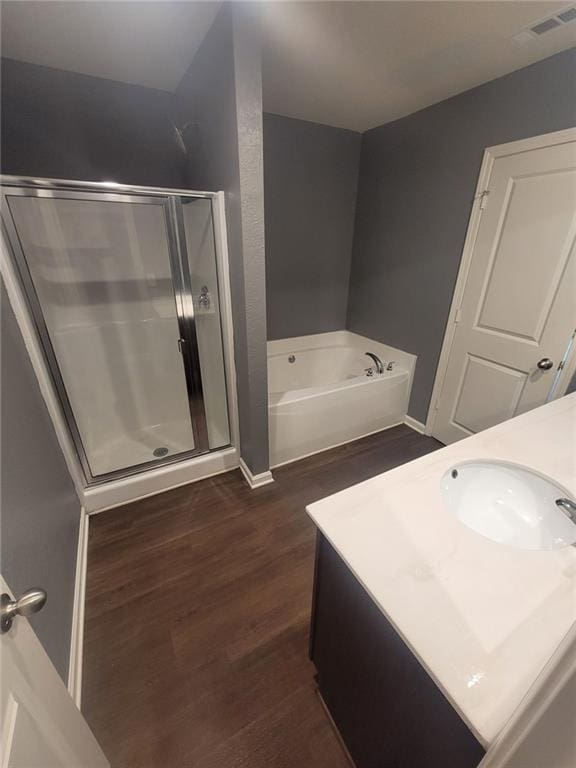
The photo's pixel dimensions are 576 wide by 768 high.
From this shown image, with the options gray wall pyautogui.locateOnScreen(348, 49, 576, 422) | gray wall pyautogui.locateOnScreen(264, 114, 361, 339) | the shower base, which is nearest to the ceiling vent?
gray wall pyautogui.locateOnScreen(348, 49, 576, 422)

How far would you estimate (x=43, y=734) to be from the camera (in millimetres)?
611

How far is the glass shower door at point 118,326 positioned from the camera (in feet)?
6.89

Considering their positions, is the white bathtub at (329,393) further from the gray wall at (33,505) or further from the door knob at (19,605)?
the door knob at (19,605)

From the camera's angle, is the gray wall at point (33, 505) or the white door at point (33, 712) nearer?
the white door at point (33, 712)

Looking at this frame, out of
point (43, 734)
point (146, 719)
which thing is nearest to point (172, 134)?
point (43, 734)

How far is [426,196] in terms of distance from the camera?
7.60 ft

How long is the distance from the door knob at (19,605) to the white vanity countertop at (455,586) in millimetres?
605

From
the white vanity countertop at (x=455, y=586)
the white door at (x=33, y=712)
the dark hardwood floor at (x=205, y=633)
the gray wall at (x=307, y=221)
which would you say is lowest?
the dark hardwood floor at (x=205, y=633)

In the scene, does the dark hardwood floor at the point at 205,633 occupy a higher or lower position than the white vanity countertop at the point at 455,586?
lower

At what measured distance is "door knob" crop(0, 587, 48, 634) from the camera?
1.73 feet

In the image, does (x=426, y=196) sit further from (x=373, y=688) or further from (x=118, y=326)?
(x=373, y=688)

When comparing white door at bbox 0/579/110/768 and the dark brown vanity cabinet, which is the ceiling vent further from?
white door at bbox 0/579/110/768

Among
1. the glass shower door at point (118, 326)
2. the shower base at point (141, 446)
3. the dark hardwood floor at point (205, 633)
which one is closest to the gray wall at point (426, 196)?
the dark hardwood floor at point (205, 633)

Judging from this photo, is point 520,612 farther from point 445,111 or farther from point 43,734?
point 445,111
